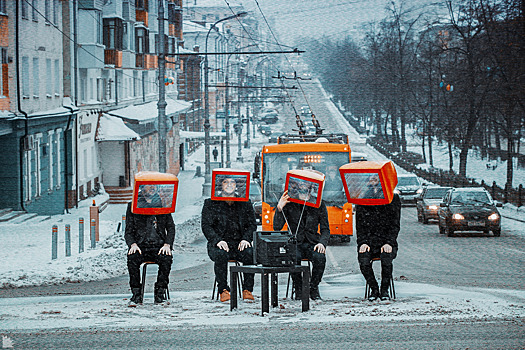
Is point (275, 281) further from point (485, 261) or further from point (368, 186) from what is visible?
point (485, 261)

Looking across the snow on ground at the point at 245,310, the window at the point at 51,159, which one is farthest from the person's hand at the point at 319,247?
the window at the point at 51,159

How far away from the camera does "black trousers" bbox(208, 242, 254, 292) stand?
36.3 ft

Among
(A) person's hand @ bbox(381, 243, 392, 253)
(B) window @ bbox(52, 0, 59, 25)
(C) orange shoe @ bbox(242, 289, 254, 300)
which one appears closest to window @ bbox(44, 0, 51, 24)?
(B) window @ bbox(52, 0, 59, 25)

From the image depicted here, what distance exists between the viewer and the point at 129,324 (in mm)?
9016

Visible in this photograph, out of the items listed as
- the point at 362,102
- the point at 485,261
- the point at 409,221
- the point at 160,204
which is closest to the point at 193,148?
the point at 362,102

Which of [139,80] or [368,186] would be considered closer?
[368,186]

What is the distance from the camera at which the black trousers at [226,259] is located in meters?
11.1

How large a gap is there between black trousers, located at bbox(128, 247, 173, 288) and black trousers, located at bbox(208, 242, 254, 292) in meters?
0.61

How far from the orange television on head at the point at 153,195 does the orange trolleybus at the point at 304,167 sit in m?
12.7

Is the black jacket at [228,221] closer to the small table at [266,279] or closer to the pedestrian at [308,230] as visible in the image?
the pedestrian at [308,230]

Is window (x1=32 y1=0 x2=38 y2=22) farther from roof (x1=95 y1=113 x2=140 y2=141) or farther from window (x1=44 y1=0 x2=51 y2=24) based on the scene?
roof (x1=95 y1=113 x2=140 y2=141)

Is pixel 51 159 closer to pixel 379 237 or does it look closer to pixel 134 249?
pixel 134 249

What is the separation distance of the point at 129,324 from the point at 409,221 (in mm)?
25843

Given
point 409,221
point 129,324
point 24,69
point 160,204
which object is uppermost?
point 24,69
